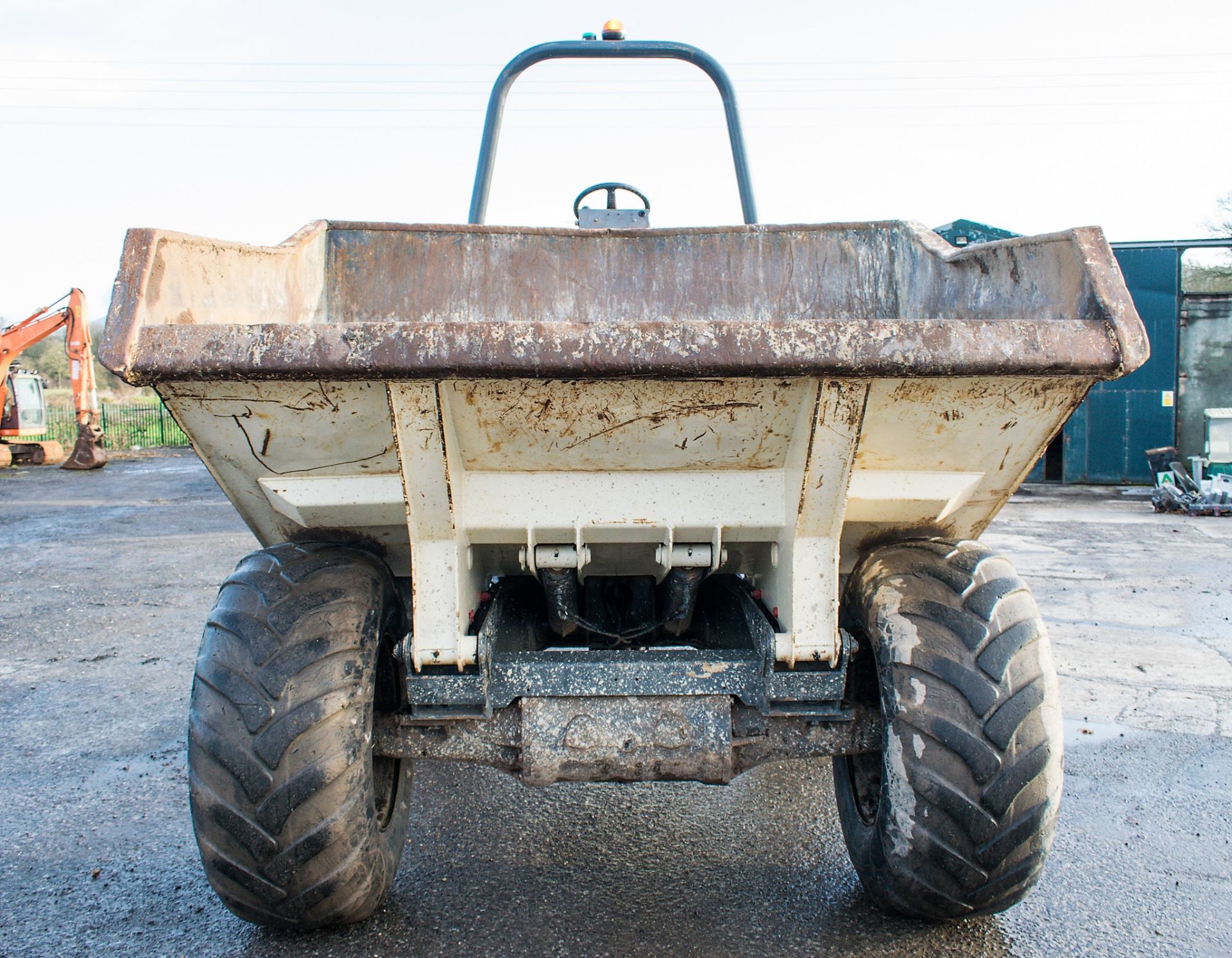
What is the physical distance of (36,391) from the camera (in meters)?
20.5

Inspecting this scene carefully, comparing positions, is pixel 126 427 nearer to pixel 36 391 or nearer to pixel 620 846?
pixel 36 391

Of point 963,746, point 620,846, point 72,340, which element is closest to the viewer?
point 963,746

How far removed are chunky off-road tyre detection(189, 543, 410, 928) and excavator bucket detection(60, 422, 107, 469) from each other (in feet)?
62.2

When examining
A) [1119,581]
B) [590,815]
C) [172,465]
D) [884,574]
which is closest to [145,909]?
[590,815]

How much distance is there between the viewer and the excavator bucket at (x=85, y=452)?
18562 mm

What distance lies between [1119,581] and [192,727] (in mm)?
6612

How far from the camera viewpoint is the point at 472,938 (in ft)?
7.77

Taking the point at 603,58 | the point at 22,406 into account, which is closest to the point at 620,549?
the point at 603,58

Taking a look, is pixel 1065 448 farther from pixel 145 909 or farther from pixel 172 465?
pixel 172 465

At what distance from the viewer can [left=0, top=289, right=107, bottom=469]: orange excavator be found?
59.1ft

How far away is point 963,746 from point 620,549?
97cm

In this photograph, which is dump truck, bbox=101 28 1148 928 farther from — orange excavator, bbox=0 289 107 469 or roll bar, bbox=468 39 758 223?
orange excavator, bbox=0 289 107 469

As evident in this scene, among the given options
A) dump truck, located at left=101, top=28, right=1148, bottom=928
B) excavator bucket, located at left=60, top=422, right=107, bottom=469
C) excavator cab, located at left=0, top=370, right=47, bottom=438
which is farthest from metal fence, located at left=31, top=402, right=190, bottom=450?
dump truck, located at left=101, top=28, right=1148, bottom=928

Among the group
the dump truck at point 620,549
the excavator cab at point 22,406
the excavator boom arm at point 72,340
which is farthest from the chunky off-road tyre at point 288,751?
the excavator cab at point 22,406
